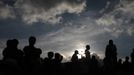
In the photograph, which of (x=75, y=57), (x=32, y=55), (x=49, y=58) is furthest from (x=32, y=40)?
(x=75, y=57)

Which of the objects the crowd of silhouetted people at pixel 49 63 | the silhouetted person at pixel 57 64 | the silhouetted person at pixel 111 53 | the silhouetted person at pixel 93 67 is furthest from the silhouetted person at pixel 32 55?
the silhouetted person at pixel 111 53

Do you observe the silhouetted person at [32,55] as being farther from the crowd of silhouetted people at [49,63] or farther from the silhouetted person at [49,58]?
the silhouetted person at [49,58]

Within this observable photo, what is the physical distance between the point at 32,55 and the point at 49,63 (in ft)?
5.43

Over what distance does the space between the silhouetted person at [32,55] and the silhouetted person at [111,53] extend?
25.4ft

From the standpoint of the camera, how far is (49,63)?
13.7 metres

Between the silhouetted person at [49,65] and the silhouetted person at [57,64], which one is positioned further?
the silhouetted person at [57,64]

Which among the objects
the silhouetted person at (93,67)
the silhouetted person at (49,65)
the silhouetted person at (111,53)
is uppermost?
the silhouetted person at (111,53)

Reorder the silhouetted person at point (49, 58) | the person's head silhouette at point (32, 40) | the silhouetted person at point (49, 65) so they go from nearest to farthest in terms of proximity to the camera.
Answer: the person's head silhouette at point (32, 40) < the silhouetted person at point (49, 65) < the silhouetted person at point (49, 58)

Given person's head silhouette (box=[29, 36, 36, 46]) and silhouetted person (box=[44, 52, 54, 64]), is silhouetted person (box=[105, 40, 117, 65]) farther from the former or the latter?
person's head silhouette (box=[29, 36, 36, 46])

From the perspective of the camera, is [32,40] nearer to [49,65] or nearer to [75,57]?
[49,65]

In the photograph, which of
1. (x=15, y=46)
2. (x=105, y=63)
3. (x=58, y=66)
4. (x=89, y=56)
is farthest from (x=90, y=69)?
(x=15, y=46)

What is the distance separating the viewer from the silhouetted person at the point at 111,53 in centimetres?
1920

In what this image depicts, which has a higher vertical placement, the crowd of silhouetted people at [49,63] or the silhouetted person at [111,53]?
the silhouetted person at [111,53]

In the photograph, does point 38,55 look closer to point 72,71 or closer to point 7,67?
point 7,67
